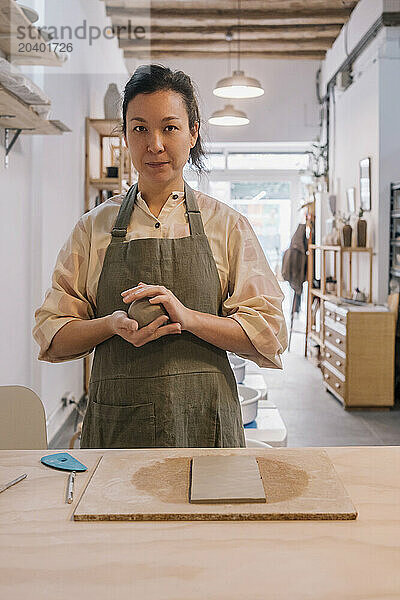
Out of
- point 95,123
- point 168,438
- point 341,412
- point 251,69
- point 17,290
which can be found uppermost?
point 251,69

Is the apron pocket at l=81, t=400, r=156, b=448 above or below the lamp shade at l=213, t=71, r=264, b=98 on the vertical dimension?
below

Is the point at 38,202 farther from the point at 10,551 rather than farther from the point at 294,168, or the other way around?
the point at 294,168

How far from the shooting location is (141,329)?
152cm

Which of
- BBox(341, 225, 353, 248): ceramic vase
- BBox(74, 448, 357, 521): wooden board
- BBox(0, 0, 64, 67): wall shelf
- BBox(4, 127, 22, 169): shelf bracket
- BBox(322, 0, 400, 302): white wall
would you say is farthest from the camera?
BBox(341, 225, 353, 248): ceramic vase

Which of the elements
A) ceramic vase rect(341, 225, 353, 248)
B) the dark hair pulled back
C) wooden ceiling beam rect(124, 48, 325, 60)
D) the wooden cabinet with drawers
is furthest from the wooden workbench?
wooden ceiling beam rect(124, 48, 325, 60)

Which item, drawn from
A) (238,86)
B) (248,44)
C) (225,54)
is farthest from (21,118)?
(225,54)

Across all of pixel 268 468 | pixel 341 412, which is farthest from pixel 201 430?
pixel 341 412

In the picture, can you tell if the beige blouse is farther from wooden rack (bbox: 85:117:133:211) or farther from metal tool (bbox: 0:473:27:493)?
wooden rack (bbox: 85:117:133:211)

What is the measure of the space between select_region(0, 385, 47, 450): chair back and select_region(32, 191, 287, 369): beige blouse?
0.76ft

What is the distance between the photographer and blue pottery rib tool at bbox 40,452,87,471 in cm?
134

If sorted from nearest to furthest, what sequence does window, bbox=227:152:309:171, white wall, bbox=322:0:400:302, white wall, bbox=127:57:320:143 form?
white wall, bbox=322:0:400:302, white wall, bbox=127:57:320:143, window, bbox=227:152:309:171

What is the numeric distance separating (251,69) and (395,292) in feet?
17.8

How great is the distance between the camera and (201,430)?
170cm

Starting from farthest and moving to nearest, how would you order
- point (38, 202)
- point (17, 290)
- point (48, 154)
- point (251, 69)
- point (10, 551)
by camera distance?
point (251, 69)
point (48, 154)
point (38, 202)
point (17, 290)
point (10, 551)
